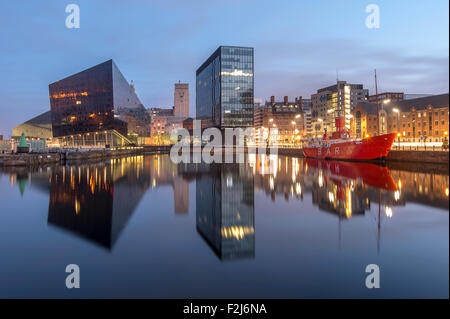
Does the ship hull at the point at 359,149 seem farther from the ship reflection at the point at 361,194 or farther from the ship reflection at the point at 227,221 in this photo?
the ship reflection at the point at 227,221

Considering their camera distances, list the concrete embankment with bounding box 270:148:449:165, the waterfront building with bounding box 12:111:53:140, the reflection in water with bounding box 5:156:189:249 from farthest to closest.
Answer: the waterfront building with bounding box 12:111:53:140 → the concrete embankment with bounding box 270:148:449:165 → the reflection in water with bounding box 5:156:189:249

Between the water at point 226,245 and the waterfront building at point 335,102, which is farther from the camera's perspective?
the waterfront building at point 335,102

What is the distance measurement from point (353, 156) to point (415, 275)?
42.9 metres

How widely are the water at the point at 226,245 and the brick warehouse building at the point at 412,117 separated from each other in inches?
3522

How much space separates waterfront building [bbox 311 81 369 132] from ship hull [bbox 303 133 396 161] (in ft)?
310

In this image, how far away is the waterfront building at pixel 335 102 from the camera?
496 ft

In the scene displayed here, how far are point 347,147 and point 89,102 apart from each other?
207 feet

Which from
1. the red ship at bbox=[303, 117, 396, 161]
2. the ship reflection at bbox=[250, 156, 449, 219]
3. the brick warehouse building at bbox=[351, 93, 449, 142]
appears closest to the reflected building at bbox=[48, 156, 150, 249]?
the ship reflection at bbox=[250, 156, 449, 219]

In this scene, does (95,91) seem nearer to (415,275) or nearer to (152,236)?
(152,236)

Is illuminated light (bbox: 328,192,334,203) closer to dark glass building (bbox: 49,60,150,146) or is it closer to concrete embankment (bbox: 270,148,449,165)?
concrete embankment (bbox: 270,148,449,165)

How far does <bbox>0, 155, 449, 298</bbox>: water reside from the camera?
6.46 meters

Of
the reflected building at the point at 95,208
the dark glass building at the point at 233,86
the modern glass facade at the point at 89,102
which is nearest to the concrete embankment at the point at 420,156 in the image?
the reflected building at the point at 95,208

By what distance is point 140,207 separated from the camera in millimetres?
15031
